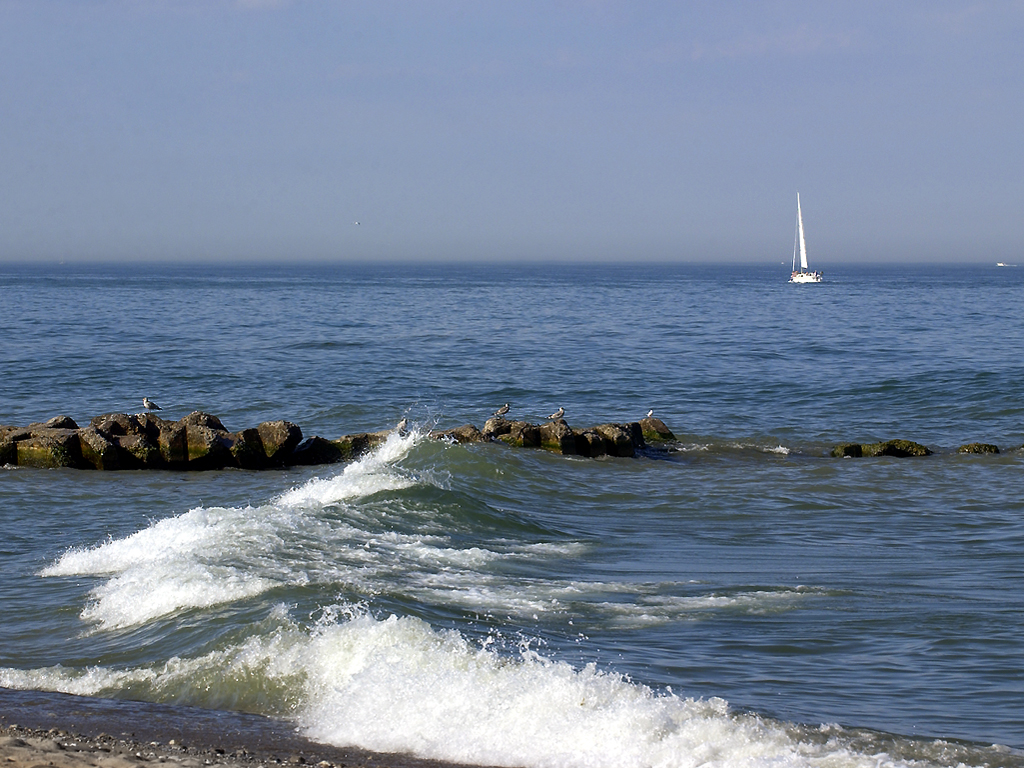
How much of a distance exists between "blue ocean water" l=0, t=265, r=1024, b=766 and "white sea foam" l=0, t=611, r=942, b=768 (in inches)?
0.9

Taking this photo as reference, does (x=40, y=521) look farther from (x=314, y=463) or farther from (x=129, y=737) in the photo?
(x=129, y=737)

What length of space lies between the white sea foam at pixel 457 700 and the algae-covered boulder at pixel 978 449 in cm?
1422

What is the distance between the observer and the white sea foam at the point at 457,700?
6422 mm

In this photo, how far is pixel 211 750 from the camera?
6391 millimetres

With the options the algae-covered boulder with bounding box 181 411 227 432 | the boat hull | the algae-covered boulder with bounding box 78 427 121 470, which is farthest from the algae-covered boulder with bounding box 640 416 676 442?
the boat hull

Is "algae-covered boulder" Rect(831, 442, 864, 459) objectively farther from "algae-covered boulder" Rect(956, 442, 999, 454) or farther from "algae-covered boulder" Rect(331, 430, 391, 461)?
"algae-covered boulder" Rect(331, 430, 391, 461)

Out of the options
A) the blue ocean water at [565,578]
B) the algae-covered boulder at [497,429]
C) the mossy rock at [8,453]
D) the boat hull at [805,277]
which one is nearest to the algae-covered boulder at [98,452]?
the blue ocean water at [565,578]

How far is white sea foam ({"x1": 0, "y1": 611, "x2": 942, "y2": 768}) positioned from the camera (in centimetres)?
642

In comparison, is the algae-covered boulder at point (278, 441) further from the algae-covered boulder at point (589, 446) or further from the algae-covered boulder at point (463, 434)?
the algae-covered boulder at point (589, 446)

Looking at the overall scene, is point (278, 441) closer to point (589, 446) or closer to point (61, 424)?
point (61, 424)

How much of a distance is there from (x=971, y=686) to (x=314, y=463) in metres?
13.2

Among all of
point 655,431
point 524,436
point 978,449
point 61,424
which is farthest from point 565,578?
point 61,424

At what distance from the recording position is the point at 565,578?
35.2ft

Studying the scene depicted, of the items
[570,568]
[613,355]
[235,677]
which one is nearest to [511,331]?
[613,355]
